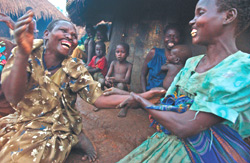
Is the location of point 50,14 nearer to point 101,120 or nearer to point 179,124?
point 101,120

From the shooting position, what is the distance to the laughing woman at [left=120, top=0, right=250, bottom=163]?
1.07 m

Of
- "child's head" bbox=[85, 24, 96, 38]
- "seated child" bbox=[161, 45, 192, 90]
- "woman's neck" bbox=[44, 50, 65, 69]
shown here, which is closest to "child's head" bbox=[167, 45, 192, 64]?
"seated child" bbox=[161, 45, 192, 90]

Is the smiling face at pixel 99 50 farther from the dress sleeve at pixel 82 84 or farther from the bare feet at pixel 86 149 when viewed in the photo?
the bare feet at pixel 86 149

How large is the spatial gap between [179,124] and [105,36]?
5.45m

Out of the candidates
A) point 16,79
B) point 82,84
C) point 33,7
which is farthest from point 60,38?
point 33,7

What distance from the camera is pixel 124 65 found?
3844 millimetres

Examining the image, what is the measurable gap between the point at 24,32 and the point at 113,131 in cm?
184

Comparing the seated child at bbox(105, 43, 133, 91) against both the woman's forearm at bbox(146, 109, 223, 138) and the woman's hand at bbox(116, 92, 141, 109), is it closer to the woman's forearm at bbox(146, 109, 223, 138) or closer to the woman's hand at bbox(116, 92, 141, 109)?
the woman's hand at bbox(116, 92, 141, 109)

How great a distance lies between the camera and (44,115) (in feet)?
5.31

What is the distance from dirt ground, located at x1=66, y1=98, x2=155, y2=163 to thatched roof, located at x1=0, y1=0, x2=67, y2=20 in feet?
32.5

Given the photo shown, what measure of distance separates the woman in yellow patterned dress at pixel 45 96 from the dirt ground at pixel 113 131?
0.23 meters

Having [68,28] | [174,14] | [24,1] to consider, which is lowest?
[68,28]

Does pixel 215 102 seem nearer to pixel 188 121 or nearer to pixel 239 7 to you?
pixel 188 121

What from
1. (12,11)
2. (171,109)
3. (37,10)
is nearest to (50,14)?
(37,10)
